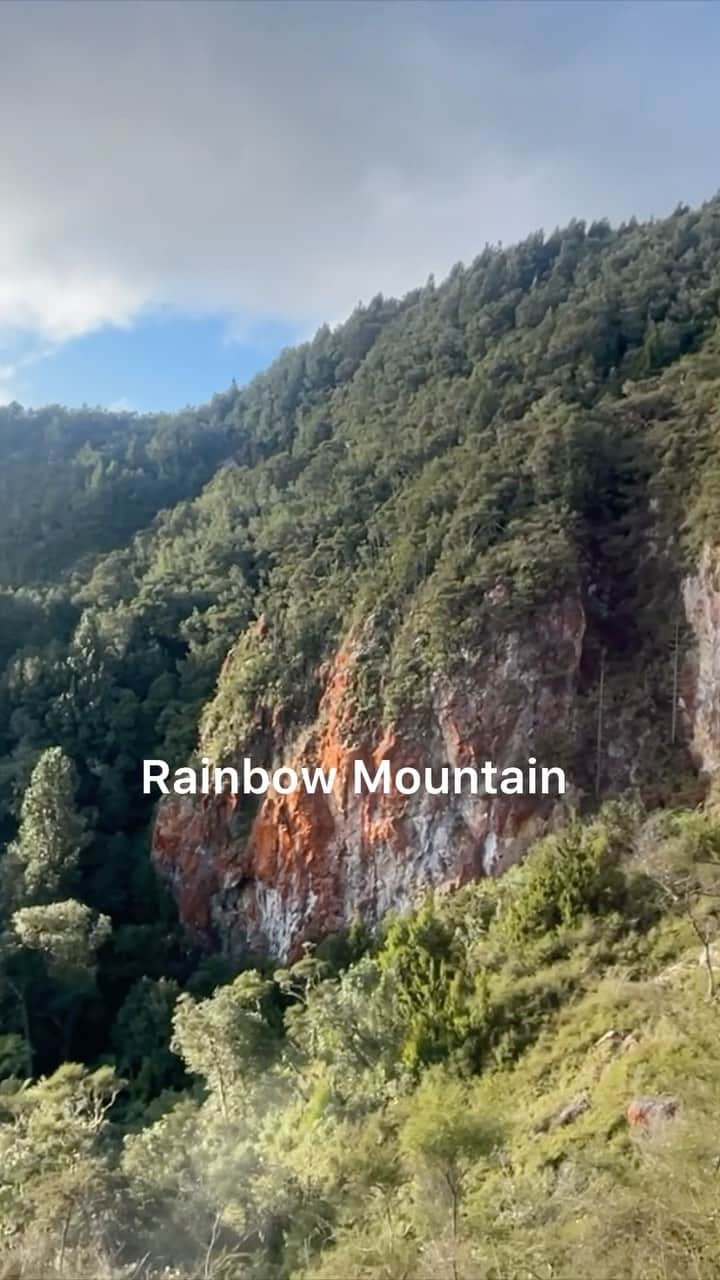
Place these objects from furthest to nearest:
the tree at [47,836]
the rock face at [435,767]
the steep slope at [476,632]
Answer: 1. the tree at [47,836]
2. the steep slope at [476,632]
3. the rock face at [435,767]

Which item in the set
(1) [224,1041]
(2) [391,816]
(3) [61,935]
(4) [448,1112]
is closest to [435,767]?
(2) [391,816]

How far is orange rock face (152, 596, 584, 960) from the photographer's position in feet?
Result: 87.1

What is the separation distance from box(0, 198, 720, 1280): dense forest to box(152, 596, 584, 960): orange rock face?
102 centimetres

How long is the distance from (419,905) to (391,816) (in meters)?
2.72

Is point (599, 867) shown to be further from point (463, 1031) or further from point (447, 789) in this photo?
point (447, 789)

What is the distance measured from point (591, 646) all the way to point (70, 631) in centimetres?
2655

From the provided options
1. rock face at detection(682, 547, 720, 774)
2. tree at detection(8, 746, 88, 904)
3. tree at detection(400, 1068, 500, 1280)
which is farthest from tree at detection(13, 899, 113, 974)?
rock face at detection(682, 547, 720, 774)

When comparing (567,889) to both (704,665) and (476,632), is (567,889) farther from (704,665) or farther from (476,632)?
(476,632)

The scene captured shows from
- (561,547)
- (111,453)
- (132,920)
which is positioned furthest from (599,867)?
(111,453)

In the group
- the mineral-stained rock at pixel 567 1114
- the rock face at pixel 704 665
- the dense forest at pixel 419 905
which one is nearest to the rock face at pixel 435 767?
the rock face at pixel 704 665

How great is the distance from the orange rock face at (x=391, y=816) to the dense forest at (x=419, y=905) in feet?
3.35

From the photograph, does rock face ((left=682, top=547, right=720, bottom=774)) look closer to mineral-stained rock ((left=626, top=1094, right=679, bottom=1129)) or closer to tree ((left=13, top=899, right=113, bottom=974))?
mineral-stained rock ((left=626, top=1094, right=679, bottom=1129))

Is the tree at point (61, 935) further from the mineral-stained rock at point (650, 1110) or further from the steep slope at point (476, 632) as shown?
the mineral-stained rock at point (650, 1110)

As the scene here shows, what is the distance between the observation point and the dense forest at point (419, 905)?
1345 centimetres
